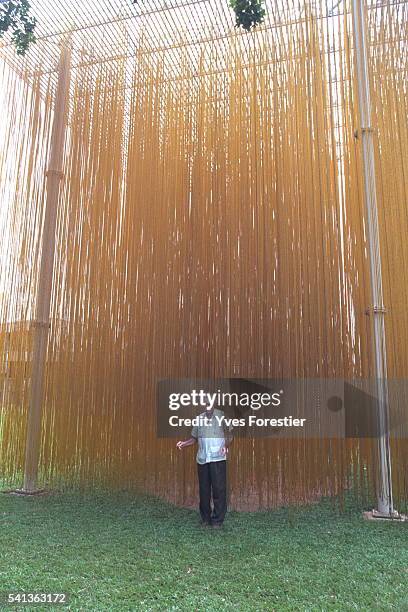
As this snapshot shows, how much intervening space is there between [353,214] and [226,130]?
1.07 m

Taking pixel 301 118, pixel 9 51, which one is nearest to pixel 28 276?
pixel 9 51

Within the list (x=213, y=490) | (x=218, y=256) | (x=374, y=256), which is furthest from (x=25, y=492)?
(x=374, y=256)

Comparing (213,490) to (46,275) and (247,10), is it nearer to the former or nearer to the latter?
(46,275)

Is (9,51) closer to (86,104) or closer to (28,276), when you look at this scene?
(86,104)

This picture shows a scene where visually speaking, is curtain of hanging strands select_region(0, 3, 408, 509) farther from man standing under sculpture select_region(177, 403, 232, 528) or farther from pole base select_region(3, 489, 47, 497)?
man standing under sculpture select_region(177, 403, 232, 528)

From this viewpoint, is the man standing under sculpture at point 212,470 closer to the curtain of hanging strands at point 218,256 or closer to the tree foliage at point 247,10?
the curtain of hanging strands at point 218,256

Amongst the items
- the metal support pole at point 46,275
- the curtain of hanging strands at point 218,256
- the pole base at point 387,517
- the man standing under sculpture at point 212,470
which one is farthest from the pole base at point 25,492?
the pole base at point 387,517

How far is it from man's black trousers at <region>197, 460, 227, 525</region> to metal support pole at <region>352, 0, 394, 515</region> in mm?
887

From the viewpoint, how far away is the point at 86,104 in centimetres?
397

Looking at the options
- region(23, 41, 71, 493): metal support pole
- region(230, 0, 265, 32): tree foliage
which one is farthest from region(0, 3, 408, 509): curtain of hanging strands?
region(230, 0, 265, 32): tree foliage

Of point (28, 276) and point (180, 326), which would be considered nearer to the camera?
point (180, 326)

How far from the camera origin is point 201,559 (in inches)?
85.7

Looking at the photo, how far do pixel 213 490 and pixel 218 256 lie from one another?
57.5 inches

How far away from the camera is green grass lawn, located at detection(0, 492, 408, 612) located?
1780 mm
